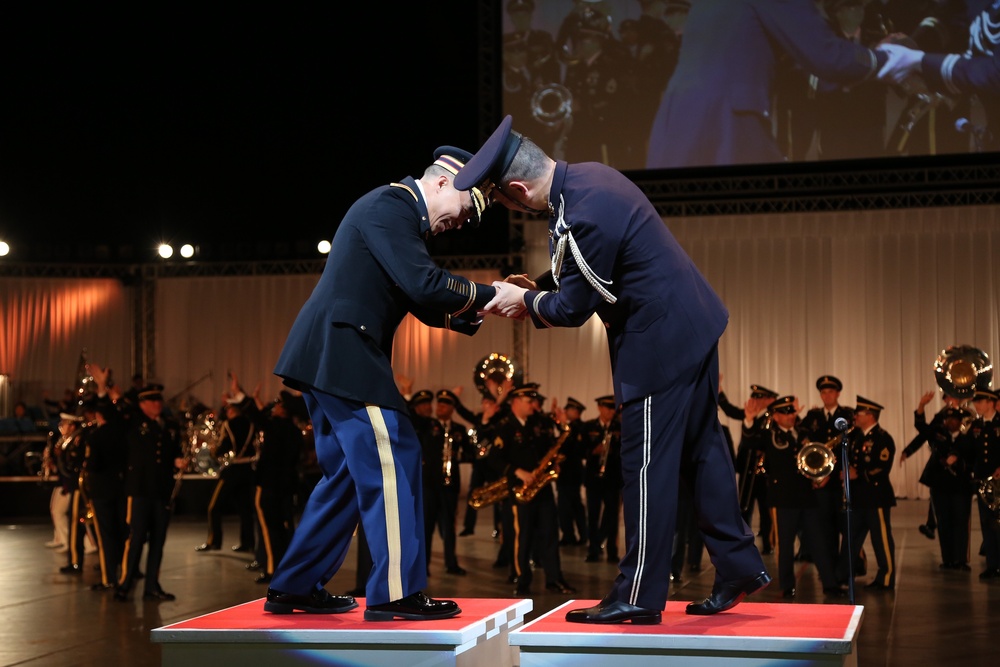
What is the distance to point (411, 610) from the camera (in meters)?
3.71

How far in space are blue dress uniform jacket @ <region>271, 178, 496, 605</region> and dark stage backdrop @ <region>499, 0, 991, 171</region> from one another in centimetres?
1104

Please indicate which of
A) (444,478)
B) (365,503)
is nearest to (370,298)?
(365,503)

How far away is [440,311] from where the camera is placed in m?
3.85

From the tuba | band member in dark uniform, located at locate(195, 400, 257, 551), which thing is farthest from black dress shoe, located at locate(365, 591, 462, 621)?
the tuba

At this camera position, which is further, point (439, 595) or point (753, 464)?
point (753, 464)

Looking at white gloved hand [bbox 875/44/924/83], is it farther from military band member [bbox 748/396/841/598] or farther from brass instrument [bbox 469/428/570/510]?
brass instrument [bbox 469/428/570/510]

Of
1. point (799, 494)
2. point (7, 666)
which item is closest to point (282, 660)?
point (7, 666)

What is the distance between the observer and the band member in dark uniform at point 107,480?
373 inches

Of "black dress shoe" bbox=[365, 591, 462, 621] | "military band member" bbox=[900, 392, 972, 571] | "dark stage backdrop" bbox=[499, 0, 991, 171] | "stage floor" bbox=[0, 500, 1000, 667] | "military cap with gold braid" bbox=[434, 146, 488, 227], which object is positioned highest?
"dark stage backdrop" bbox=[499, 0, 991, 171]

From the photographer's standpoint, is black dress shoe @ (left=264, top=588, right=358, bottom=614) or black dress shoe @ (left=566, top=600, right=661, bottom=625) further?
black dress shoe @ (left=264, top=588, right=358, bottom=614)

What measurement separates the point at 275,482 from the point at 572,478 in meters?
3.26

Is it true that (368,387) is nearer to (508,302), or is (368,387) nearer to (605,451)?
(508,302)

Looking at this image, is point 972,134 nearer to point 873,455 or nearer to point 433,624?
point 873,455

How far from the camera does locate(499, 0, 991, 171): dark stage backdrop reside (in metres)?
14.3
